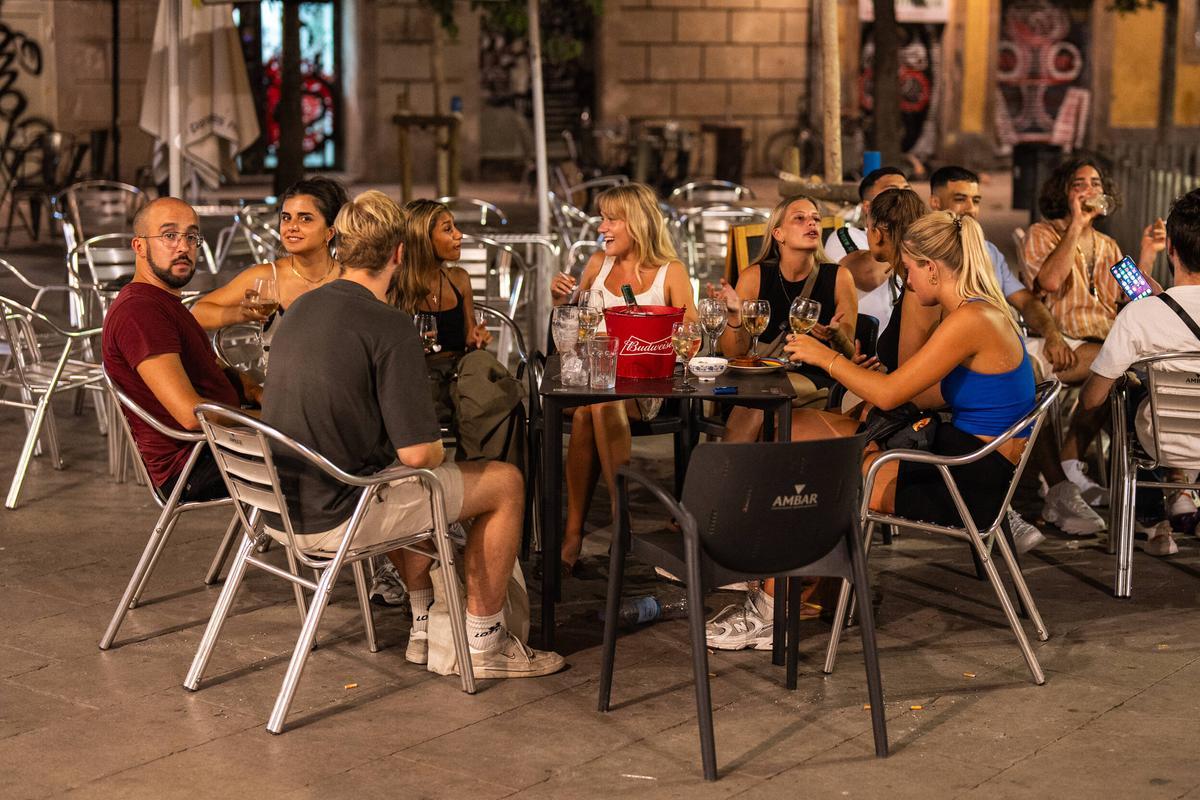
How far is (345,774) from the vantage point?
13.5ft

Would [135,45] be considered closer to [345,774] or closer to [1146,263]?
[1146,263]

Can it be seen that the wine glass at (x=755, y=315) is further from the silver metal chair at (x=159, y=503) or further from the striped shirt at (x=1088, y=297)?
the striped shirt at (x=1088, y=297)

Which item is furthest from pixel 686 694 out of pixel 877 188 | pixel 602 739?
pixel 877 188

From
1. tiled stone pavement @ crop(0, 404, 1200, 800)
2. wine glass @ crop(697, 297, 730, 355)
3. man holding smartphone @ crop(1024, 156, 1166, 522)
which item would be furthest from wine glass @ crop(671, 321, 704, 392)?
man holding smartphone @ crop(1024, 156, 1166, 522)

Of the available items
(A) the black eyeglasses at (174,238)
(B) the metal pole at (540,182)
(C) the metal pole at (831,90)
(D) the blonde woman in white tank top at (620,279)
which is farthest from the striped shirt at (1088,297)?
(A) the black eyeglasses at (174,238)

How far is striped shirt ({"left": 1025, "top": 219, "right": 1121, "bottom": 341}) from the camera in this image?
7066 millimetres

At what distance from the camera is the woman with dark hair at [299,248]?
234 inches

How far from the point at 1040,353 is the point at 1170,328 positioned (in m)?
1.16

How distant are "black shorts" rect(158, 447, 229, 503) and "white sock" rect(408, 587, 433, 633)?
0.71m

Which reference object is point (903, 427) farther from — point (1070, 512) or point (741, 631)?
point (1070, 512)

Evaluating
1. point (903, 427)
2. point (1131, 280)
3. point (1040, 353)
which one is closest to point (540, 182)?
point (1040, 353)

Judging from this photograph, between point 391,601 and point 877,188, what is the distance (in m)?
3.02

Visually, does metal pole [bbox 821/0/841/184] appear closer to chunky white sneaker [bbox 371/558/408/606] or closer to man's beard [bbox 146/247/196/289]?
chunky white sneaker [bbox 371/558/408/606]

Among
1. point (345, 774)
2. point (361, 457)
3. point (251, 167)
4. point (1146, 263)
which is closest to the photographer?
point (345, 774)
